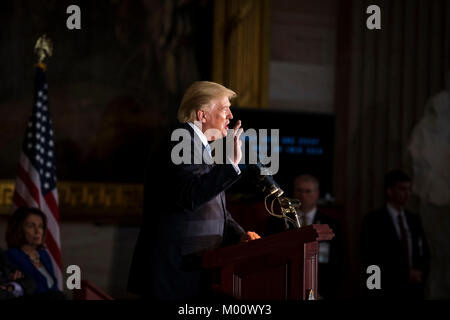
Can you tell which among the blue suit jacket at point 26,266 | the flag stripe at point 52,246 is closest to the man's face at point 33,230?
the blue suit jacket at point 26,266

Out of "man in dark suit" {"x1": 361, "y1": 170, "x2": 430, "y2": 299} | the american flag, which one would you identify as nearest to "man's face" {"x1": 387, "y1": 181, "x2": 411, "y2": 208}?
"man in dark suit" {"x1": 361, "y1": 170, "x2": 430, "y2": 299}

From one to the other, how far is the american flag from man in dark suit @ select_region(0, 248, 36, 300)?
907 millimetres

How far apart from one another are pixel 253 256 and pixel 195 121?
745mm

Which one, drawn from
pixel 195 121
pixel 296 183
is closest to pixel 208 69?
pixel 296 183

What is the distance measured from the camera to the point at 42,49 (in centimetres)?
652

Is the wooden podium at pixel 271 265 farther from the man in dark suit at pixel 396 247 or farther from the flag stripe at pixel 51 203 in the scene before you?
the flag stripe at pixel 51 203

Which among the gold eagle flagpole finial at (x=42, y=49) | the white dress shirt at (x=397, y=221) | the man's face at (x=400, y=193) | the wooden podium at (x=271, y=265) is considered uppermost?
the gold eagle flagpole finial at (x=42, y=49)

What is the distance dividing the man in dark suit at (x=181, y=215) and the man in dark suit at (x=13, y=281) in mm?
2340

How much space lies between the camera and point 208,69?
24.5 ft

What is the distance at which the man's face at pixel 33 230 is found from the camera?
529cm

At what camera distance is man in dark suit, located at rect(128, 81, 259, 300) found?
2721 mm

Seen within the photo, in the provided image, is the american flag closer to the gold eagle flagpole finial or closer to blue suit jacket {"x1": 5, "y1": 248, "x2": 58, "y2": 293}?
the gold eagle flagpole finial

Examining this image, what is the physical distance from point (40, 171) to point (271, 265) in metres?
4.13
